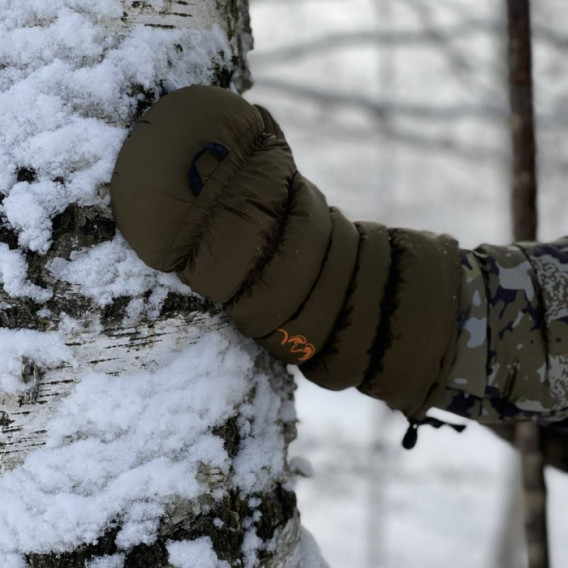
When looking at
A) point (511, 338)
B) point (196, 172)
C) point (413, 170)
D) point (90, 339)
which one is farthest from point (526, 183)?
point (413, 170)

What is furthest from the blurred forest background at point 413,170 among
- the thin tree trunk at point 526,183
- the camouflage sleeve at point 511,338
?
the camouflage sleeve at point 511,338

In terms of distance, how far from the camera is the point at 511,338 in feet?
2.92

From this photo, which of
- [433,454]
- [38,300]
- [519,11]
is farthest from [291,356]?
[433,454]

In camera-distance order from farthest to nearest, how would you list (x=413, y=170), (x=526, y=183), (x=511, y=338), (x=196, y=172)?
(x=413, y=170)
(x=526, y=183)
(x=511, y=338)
(x=196, y=172)

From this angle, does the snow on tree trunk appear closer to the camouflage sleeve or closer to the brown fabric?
the brown fabric

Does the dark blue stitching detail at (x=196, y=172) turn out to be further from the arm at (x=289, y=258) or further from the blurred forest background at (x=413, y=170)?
the blurred forest background at (x=413, y=170)

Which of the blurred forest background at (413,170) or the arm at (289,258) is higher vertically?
the arm at (289,258)

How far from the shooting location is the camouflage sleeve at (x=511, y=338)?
89cm

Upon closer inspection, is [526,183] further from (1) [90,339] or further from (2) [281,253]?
(1) [90,339]

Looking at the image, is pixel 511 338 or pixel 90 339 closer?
pixel 90 339

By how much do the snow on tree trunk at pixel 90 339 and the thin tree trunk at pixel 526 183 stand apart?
902 millimetres

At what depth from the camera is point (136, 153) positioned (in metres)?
0.73

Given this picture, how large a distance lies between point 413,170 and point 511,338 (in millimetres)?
7189

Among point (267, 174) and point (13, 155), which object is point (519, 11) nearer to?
point (267, 174)
